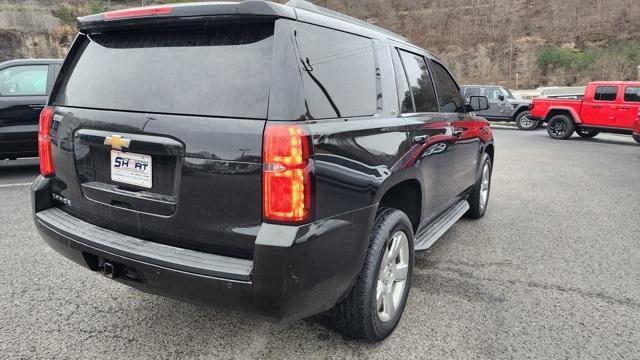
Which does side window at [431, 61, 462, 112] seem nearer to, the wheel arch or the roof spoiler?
the wheel arch

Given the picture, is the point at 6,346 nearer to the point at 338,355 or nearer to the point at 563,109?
the point at 338,355

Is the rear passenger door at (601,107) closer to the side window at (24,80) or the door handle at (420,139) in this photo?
the door handle at (420,139)

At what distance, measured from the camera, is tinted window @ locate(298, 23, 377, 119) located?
2.10m

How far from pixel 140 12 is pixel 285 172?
116cm

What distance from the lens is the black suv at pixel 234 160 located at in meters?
1.95

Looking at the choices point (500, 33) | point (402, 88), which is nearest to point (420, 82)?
point (402, 88)

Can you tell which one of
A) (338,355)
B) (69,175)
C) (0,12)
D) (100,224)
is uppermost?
→ (0,12)

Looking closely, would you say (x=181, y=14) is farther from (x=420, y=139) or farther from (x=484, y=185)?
(x=484, y=185)

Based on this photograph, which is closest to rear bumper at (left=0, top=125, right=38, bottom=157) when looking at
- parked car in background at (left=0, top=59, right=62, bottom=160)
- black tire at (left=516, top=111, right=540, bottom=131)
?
parked car in background at (left=0, top=59, right=62, bottom=160)

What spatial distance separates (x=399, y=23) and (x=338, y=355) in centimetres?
5875

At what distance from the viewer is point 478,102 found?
189 inches

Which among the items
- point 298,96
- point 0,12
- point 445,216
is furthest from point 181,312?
point 0,12

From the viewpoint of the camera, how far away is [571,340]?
2.75 m

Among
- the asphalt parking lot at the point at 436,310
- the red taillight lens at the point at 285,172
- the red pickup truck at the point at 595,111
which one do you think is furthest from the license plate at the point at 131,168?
the red pickup truck at the point at 595,111
